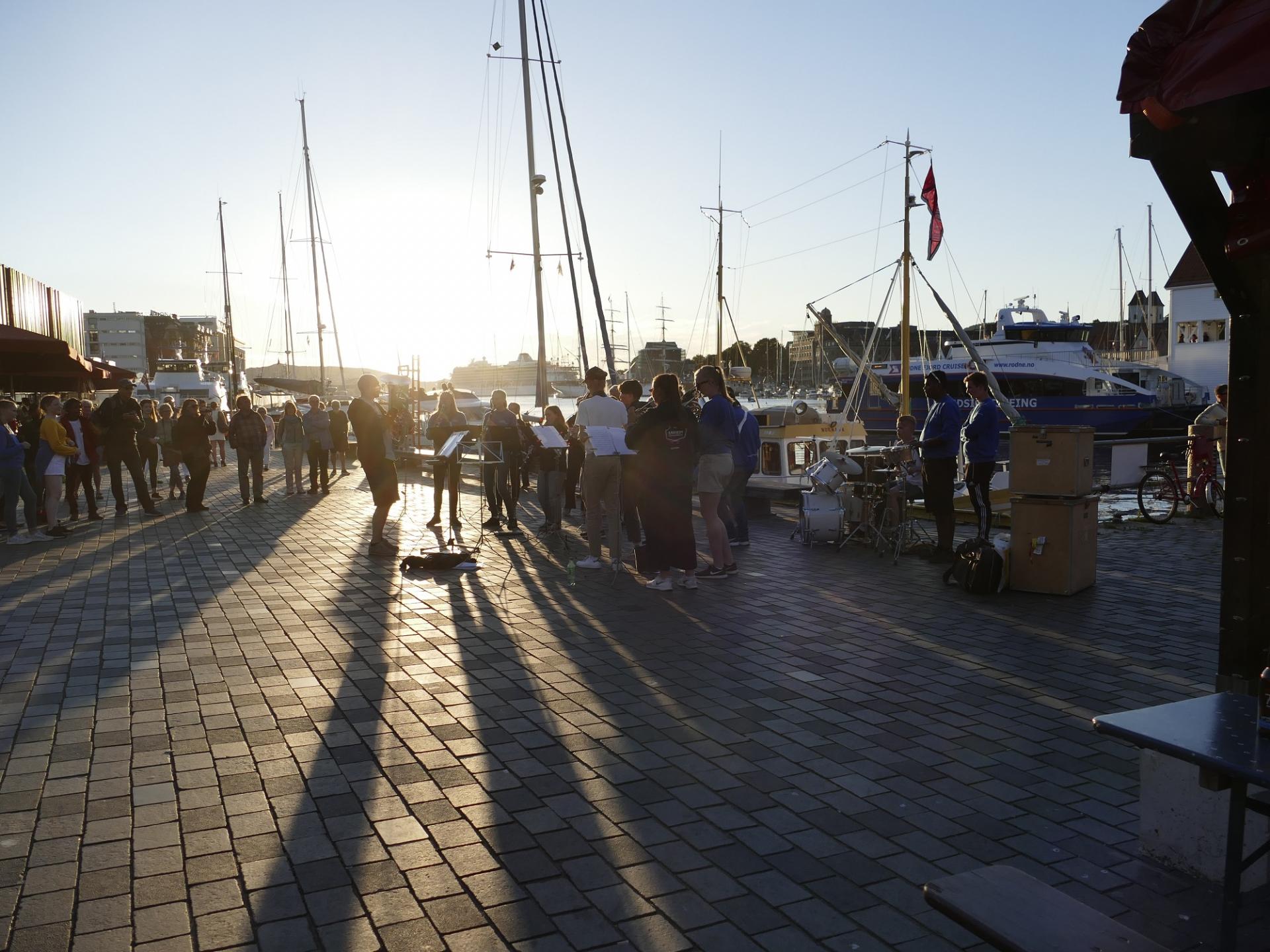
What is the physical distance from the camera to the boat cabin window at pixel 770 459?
15641mm

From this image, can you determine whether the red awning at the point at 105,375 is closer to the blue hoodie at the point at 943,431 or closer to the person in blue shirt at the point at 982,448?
the blue hoodie at the point at 943,431

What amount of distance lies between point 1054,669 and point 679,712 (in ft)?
8.20

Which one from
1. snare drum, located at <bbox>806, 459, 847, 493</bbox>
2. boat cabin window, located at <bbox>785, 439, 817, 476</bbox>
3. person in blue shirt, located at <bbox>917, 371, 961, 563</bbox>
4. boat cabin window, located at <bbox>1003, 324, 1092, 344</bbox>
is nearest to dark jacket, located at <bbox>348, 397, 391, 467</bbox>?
snare drum, located at <bbox>806, 459, 847, 493</bbox>

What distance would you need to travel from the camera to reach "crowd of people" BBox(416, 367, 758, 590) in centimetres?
868

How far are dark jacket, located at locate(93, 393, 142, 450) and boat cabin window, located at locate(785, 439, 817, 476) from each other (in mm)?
9926

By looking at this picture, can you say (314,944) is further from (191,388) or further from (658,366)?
(658,366)

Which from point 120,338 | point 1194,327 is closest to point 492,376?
point 120,338

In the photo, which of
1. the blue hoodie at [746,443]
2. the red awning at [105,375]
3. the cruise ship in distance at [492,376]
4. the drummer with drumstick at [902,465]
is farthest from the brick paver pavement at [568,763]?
the cruise ship in distance at [492,376]

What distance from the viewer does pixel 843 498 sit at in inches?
456

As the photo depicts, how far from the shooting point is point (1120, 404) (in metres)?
38.2

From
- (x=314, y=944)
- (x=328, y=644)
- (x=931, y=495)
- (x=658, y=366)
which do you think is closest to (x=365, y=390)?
(x=328, y=644)

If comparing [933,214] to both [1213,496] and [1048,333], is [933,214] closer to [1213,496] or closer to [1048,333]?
[1213,496]

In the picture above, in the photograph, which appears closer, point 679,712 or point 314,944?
point 314,944

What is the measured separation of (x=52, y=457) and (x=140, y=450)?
4.37 m
